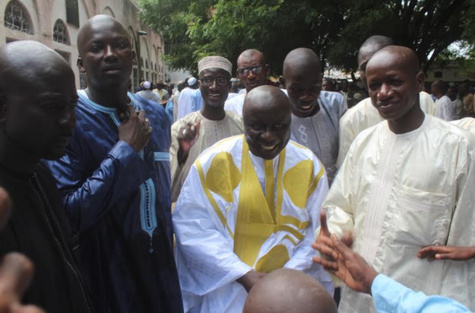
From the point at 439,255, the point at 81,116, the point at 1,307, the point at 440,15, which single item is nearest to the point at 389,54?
the point at 439,255

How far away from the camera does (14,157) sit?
1.45 metres

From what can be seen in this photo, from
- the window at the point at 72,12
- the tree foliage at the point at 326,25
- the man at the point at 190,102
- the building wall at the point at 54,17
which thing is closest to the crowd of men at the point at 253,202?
the man at the point at 190,102

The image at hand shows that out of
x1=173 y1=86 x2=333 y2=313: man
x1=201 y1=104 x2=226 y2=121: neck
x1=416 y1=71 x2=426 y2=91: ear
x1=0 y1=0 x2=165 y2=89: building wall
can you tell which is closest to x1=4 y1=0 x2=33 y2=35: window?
x1=0 y1=0 x2=165 y2=89: building wall

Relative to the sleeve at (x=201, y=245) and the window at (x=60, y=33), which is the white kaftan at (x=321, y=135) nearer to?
the sleeve at (x=201, y=245)

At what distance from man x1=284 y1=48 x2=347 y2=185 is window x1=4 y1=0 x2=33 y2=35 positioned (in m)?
9.50

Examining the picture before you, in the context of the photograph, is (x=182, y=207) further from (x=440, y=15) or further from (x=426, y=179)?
(x=440, y=15)

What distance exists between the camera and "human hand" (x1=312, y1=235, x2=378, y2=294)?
6.01ft

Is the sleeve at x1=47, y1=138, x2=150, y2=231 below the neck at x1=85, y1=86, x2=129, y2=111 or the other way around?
below

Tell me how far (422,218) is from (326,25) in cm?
1281

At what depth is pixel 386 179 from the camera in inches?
89.7

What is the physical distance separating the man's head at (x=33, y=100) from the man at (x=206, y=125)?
1761 millimetres

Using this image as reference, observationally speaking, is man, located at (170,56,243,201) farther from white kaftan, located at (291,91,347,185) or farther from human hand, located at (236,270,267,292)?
human hand, located at (236,270,267,292)

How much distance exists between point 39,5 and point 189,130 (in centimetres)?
1069

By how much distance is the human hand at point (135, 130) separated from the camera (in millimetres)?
2055
